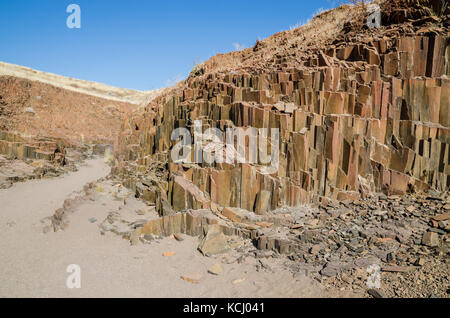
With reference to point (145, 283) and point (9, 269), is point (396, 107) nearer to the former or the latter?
point (145, 283)

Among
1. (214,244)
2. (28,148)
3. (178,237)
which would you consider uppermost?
(28,148)

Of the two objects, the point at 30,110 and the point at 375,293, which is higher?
the point at 30,110

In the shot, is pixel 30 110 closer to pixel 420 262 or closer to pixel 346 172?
pixel 346 172

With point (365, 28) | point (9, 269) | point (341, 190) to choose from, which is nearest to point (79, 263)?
point (9, 269)

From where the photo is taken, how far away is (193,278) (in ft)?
21.1

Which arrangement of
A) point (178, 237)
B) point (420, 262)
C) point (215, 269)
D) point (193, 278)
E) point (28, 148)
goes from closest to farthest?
point (420, 262)
point (193, 278)
point (215, 269)
point (178, 237)
point (28, 148)

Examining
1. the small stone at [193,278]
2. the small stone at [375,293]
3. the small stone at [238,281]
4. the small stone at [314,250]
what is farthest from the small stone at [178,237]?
the small stone at [375,293]

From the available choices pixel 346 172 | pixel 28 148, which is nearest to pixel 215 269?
pixel 346 172

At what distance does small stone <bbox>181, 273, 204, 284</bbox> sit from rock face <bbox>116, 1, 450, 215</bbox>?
2.80 meters

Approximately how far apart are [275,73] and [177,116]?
5468mm

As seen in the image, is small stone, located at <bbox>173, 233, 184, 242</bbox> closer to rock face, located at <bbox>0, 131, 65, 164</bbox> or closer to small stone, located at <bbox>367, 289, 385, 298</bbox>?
small stone, located at <bbox>367, 289, 385, 298</bbox>

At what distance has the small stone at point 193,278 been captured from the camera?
6.40 meters

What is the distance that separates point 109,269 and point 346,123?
7931mm

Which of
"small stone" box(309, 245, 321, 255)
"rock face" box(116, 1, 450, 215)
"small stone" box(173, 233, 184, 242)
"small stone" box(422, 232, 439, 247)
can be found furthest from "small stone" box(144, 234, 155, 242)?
"small stone" box(422, 232, 439, 247)
